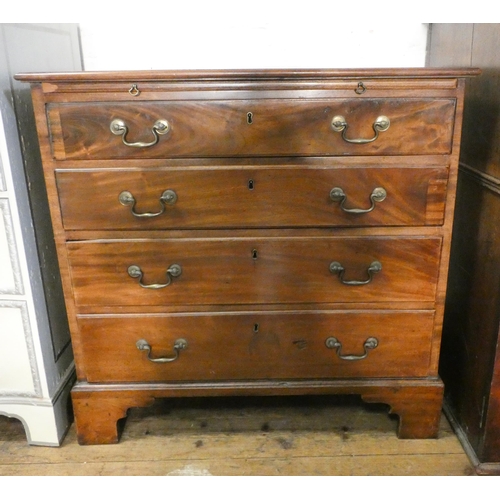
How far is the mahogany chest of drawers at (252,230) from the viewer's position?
1.12 metres

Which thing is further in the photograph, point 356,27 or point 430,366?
point 356,27

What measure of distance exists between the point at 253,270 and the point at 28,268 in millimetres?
578

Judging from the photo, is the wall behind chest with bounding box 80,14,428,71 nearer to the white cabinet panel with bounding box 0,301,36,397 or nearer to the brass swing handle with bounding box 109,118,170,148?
the brass swing handle with bounding box 109,118,170,148

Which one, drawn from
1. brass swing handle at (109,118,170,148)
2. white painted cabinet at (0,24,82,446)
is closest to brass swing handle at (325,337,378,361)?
brass swing handle at (109,118,170,148)

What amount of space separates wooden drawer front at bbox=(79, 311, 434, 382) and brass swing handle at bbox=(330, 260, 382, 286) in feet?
0.30

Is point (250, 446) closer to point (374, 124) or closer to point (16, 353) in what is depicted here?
point (16, 353)

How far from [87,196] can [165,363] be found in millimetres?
487

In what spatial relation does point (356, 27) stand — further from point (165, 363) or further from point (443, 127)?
point (165, 363)

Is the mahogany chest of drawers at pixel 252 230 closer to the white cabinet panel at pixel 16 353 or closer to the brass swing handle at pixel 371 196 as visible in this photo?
the brass swing handle at pixel 371 196

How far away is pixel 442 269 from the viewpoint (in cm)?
124

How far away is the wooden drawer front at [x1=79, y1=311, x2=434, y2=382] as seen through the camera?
1.29 metres

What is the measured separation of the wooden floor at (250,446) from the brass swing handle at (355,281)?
1.64 ft

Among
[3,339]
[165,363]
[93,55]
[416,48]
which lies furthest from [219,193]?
[416,48]

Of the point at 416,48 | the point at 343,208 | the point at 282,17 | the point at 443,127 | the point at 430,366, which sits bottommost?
the point at 430,366
